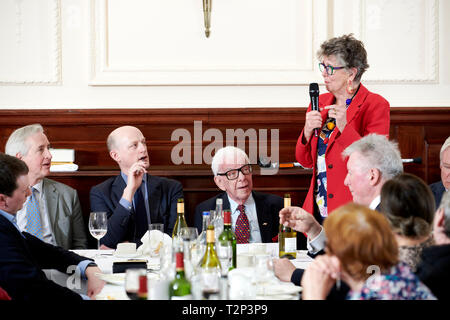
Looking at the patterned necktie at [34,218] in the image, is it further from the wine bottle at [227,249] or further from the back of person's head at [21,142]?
the wine bottle at [227,249]

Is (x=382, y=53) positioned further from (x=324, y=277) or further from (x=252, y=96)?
(x=324, y=277)

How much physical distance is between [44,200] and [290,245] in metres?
1.69

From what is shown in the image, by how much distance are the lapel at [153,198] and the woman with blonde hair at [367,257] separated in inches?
87.1

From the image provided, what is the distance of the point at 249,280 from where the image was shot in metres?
1.73

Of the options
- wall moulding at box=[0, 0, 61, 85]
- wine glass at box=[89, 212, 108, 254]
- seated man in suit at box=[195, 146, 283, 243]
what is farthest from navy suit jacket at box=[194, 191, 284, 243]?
wall moulding at box=[0, 0, 61, 85]

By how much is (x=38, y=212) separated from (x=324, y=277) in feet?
7.82

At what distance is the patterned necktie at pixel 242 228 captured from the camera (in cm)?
302

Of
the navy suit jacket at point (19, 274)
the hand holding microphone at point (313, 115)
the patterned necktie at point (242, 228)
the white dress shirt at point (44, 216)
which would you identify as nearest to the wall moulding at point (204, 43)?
the white dress shirt at point (44, 216)

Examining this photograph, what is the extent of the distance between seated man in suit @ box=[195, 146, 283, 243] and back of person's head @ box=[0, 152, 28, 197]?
Answer: 125cm

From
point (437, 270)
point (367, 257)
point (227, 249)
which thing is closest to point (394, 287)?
point (367, 257)

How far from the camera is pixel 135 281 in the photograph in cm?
148

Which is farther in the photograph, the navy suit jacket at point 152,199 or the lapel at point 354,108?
the navy suit jacket at point 152,199

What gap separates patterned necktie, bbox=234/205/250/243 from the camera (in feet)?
9.90
